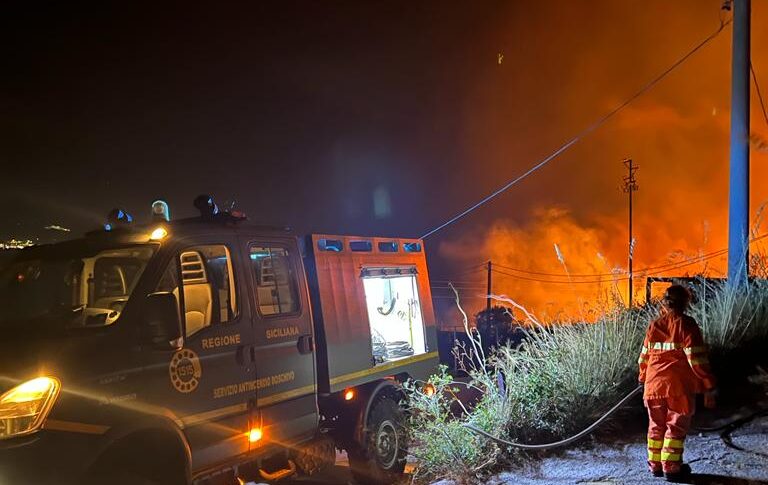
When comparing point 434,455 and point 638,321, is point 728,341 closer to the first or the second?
point 638,321

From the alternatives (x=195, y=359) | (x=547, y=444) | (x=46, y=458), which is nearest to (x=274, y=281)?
(x=195, y=359)

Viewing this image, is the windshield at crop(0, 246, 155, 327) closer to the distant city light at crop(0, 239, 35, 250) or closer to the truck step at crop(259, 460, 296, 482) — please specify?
the distant city light at crop(0, 239, 35, 250)

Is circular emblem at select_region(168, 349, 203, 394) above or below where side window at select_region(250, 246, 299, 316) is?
below

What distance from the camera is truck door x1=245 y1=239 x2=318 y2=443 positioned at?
4.58m

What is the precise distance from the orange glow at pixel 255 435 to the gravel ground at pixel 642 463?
196 cm

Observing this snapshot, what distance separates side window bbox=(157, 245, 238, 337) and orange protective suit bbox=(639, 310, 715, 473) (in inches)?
129

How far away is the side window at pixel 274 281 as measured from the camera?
4812mm

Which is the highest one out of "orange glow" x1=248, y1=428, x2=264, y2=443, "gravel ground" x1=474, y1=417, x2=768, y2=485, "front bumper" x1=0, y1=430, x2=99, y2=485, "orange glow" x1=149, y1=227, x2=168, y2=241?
"orange glow" x1=149, y1=227, x2=168, y2=241

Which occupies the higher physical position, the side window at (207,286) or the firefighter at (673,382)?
the side window at (207,286)

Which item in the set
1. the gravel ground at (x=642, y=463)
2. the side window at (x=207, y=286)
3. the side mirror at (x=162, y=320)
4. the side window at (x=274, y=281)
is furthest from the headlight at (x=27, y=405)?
the gravel ground at (x=642, y=463)

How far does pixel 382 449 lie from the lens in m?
5.77

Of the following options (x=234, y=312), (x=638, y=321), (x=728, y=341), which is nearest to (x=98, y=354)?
(x=234, y=312)

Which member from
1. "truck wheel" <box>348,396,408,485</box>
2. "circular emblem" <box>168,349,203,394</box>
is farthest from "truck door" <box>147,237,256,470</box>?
"truck wheel" <box>348,396,408,485</box>

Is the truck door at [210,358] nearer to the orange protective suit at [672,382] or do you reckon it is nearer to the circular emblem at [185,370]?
the circular emblem at [185,370]
